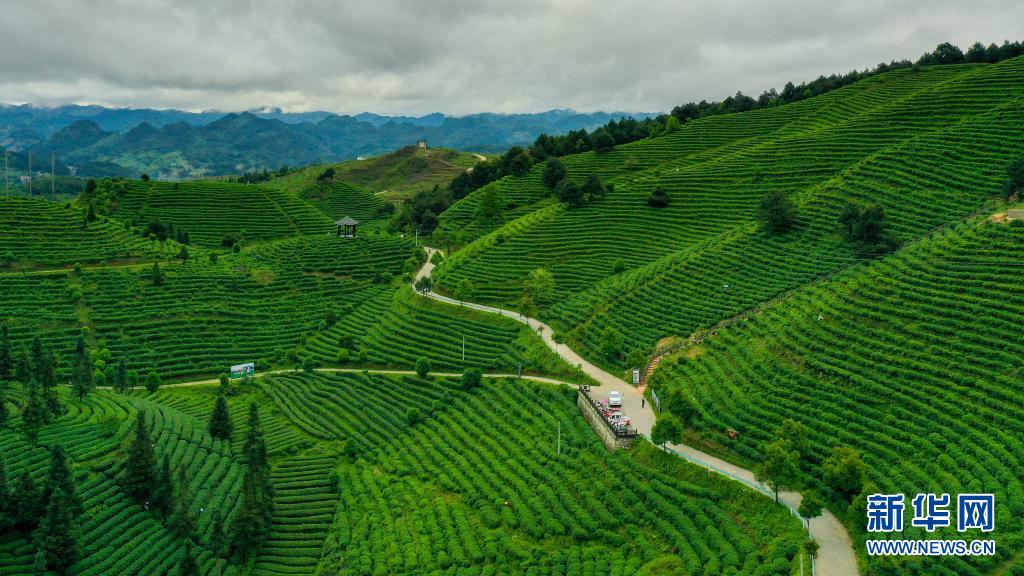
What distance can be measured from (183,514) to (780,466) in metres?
33.7

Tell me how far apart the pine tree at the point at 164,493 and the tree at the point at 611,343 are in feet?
105

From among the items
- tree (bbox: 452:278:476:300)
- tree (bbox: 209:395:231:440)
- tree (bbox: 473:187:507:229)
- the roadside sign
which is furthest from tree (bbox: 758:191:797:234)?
the roadside sign

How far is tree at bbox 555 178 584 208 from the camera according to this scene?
9288cm

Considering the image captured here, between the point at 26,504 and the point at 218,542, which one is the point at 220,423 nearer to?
the point at 218,542

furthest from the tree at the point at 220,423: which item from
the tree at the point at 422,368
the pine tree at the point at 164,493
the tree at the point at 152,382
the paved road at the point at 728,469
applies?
the paved road at the point at 728,469

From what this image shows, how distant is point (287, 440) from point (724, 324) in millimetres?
36359

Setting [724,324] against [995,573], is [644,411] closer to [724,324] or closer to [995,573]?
[724,324]

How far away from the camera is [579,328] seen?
6331 centimetres

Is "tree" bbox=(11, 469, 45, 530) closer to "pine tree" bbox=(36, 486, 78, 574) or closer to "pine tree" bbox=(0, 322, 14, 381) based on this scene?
"pine tree" bbox=(36, 486, 78, 574)

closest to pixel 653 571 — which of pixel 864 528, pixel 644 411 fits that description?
pixel 864 528

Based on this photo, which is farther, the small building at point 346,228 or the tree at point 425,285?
the small building at point 346,228

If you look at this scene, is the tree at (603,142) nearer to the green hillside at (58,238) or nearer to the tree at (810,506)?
the green hillside at (58,238)

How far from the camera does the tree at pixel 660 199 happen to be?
88188mm

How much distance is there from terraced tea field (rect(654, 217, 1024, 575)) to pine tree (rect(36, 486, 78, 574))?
35.2m
